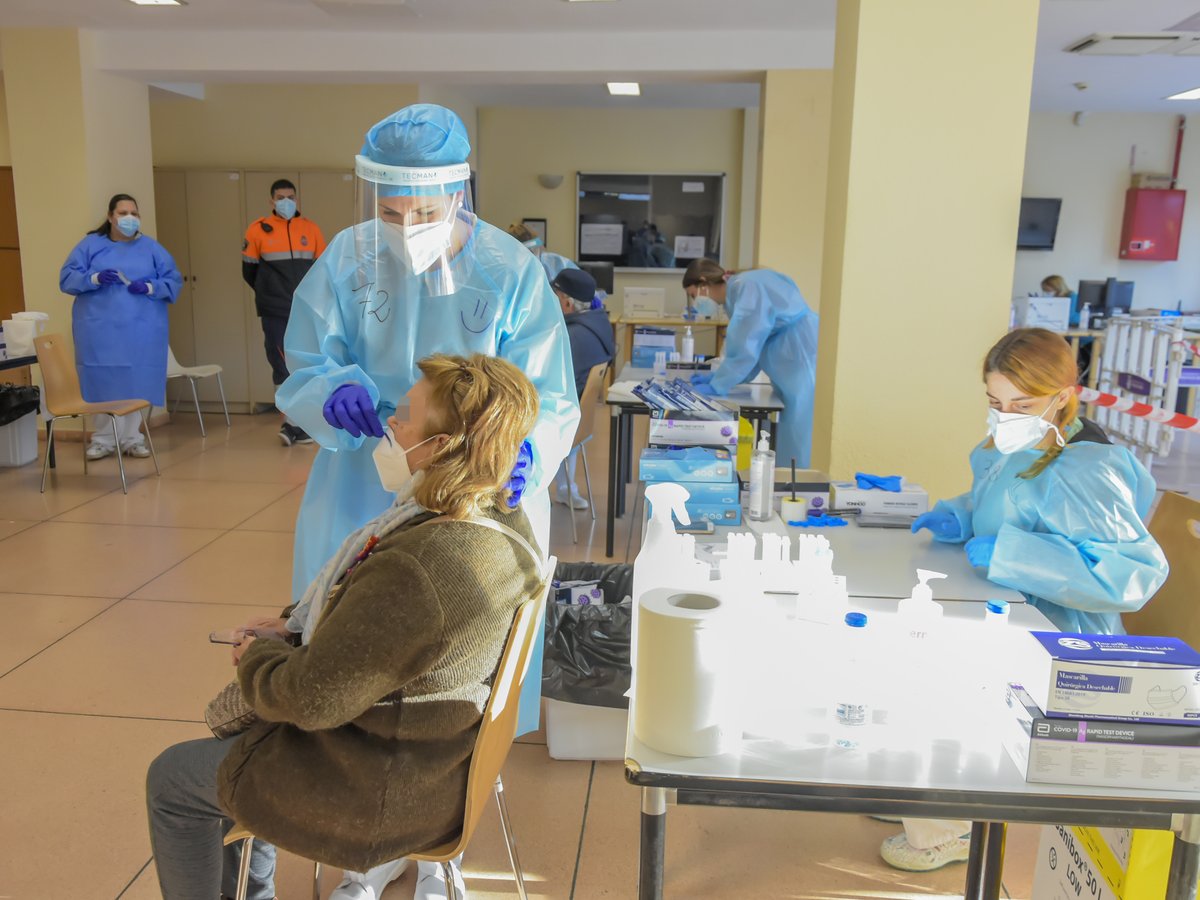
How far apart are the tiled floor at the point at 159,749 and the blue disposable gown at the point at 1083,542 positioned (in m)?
0.65

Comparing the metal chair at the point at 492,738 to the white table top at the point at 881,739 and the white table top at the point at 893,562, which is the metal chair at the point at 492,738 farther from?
the white table top at the point at 893,562

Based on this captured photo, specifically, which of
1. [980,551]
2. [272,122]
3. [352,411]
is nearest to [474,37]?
[272,122]

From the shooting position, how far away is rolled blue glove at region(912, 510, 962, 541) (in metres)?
2.26

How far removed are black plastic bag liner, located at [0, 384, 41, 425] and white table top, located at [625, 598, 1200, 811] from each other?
521 centimetres

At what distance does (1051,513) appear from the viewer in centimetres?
191

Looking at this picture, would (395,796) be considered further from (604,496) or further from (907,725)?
(604,496)

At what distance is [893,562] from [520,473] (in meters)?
0.94

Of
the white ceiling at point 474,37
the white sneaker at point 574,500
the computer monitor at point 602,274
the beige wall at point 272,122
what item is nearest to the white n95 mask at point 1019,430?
the white sneaker at point 574,500

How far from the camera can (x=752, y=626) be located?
1.33m

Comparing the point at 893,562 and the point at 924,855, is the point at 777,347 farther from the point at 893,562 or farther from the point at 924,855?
the point at 924,855

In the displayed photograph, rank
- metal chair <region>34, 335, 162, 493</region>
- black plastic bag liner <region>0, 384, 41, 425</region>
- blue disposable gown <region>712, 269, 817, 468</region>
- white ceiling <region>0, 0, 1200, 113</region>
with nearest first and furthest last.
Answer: blue disposable gown <region>712, 269, 817, 468</region> < metal chair <region>34, 335, 162, 493</region> < black plastic bag liner <region>0, 384, 41, 425</region> < white ceiling <region>0, 0, 1200, 113</region>

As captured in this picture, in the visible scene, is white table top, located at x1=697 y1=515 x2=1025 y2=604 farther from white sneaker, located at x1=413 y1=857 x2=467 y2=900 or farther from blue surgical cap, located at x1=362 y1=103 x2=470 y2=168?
blue surgical cap, located at x1=362 y1=103 x2=470 y2=168

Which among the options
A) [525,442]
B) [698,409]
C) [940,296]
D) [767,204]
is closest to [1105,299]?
[767,204]

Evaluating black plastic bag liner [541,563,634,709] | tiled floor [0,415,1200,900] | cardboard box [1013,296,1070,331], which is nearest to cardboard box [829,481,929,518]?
black plastic bag liner [541,563,634,709]
